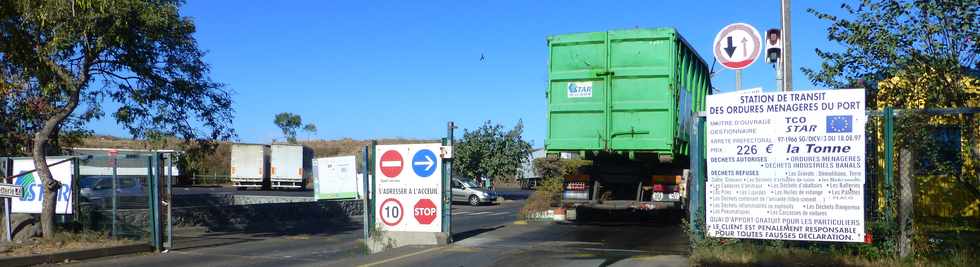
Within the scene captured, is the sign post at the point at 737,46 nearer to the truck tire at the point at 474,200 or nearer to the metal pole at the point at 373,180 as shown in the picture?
the metal pole at the point at 373,180

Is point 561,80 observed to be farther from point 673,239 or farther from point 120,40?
point 120,40

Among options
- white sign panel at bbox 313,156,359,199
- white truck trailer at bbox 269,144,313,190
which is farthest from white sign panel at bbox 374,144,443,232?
white truck trailer at bbox 269,144,313,190

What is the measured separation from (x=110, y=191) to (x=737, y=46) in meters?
12.8

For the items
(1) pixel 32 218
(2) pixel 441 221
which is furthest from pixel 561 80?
(1) pixel 32 218

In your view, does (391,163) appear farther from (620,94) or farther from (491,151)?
(491,151)

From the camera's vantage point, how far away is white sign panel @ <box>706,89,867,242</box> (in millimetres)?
8719

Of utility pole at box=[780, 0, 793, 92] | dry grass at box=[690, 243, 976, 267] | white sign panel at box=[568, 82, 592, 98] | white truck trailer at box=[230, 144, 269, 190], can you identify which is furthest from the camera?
white truck trailer at box=[230, 144, 269, 190]

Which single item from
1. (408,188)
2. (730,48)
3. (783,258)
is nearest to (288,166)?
(408,188)

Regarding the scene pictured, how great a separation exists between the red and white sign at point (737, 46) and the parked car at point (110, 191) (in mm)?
11782

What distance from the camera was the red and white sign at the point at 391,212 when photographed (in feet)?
43.5

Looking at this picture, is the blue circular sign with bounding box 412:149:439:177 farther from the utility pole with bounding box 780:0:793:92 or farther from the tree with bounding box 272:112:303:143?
the tree with bounding box 272:112:303:143

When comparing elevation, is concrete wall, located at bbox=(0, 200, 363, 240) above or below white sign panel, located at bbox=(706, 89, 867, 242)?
below

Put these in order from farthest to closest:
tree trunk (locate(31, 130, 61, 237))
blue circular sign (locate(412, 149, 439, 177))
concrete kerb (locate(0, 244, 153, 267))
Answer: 1. tree trunk (locate(31, 130, 61, 237))
2. blue circular sign (locate(412, 149, 439, 177))
3. concrete kerb (locate(0, 244, 153, 267))

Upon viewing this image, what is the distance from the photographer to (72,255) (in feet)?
41.6
